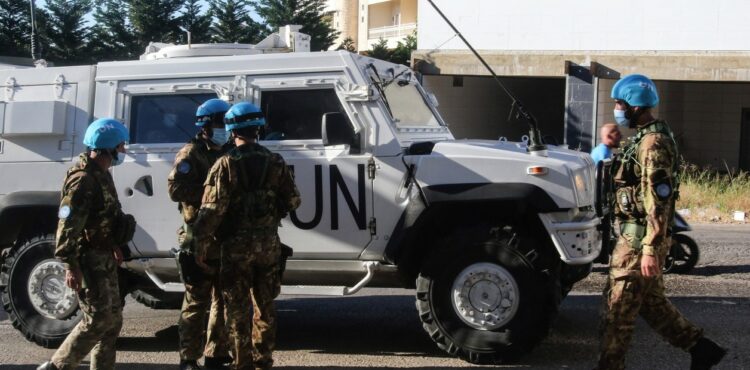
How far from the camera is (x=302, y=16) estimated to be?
35312mm

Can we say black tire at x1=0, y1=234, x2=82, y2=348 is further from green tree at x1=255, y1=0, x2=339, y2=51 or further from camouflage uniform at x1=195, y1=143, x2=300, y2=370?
green tree at x1=255, y1=0, x2=339, y2=51

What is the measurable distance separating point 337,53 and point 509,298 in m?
2.16

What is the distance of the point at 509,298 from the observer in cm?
650

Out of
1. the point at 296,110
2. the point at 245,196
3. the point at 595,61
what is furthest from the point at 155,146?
the point at 595,61

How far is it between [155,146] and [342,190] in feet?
4.93

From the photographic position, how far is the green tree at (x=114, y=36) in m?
32.6

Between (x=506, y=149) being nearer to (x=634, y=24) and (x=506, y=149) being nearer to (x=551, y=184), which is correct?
(x=551, y=184)

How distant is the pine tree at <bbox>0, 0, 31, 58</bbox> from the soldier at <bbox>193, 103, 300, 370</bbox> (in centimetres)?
2780

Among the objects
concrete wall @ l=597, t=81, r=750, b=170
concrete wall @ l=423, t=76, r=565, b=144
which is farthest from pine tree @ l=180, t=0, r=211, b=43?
concrete wall @ l=597, t=81, r=750, b=170

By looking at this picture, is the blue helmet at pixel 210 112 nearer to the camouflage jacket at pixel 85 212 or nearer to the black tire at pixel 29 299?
the camouflage jacket at pixel 85 212

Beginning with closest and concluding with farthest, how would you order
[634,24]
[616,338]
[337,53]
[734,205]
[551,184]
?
[616,338], [551,184], [337,53], [734,205], [634,24]

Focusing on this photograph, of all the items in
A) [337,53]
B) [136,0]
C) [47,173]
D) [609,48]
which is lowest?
[47,173]

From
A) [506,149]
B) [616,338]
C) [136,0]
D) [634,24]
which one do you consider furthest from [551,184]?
[136,0]

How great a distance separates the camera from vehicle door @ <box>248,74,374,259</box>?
6.80 m
